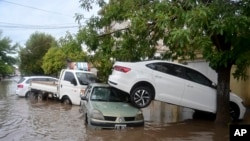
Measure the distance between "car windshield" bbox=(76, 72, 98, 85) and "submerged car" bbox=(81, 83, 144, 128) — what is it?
20.6 feet

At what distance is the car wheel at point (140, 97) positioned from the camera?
1181cm

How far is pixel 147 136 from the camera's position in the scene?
10.3 metres

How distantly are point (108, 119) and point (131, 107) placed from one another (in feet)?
3.76

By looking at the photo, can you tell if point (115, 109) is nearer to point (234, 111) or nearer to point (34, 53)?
point (234, 111)

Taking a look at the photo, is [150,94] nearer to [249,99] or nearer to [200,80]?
[200,80]

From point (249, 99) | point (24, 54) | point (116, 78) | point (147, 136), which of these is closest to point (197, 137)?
point (147, 136)

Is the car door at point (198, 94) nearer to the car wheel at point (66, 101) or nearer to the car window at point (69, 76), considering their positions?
the car window at point (69, 76)

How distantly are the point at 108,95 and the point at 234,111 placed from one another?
4.71 meters

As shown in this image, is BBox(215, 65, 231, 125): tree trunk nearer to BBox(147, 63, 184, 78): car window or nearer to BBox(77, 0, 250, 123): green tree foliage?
BBox(77, 0, 250, 123): green tree foliage

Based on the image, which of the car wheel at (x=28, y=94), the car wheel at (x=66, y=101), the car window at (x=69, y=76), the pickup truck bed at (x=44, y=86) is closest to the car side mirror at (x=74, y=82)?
the car window at (x=69, y=76)

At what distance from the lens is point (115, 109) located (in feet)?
35.7

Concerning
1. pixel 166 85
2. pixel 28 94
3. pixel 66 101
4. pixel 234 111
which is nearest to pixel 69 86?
pixel 66 101

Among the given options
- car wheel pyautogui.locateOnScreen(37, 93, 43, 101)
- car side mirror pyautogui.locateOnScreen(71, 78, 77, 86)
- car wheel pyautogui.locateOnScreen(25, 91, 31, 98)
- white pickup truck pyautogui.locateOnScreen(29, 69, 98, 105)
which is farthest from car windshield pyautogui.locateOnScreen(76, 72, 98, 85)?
car wheel pyautogui.locateOnScreen(25, 91, 31, 98)

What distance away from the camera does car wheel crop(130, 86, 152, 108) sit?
11.8 m
